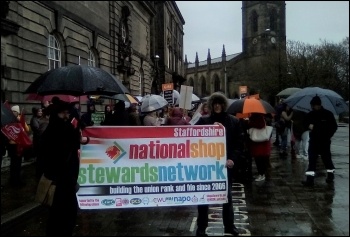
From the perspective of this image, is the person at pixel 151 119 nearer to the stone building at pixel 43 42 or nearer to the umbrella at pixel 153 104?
the umbrella at pixel 153 104

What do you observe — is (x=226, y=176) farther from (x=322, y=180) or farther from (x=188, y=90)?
(x=188, y=90)

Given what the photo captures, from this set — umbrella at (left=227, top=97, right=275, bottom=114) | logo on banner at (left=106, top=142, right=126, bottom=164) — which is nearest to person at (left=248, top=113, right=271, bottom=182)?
umbrella at (left=227, top=97, right=275, bottom=114)

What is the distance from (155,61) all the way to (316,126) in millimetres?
32819

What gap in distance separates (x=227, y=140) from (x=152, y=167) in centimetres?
107

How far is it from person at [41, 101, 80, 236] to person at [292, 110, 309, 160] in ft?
27.1

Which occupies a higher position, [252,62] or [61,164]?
[252,62]

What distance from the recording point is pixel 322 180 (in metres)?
10.1

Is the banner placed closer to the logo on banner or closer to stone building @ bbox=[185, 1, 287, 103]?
the logo on banner

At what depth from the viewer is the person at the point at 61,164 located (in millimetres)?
5160

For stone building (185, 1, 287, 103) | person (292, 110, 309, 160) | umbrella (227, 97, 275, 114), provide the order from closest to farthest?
umbrella (227, 97, 275, 114) < stone building (185, 1, 287, 103) < person (292, 110, 309, 160)

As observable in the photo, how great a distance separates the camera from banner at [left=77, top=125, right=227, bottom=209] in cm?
604

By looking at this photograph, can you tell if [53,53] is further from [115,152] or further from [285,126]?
[115,152]

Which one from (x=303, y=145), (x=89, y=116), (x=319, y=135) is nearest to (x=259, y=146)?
(x=319, y=135)

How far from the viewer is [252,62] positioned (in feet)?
76.2
